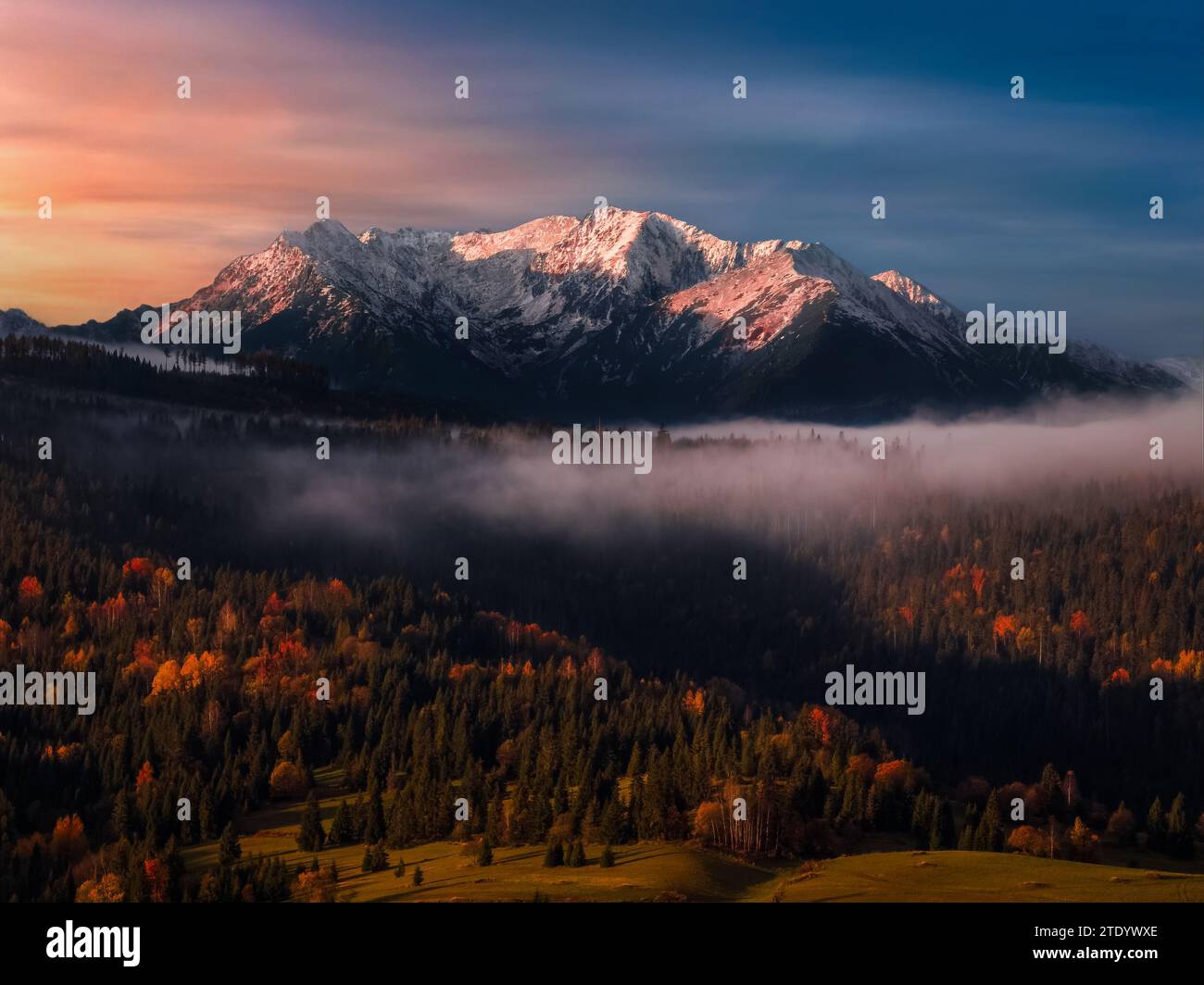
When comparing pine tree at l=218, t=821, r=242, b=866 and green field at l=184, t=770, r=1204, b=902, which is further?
pine tree at l=218, t=821, r=242, b=866

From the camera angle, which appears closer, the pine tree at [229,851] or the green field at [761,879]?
the green field at [761,879]

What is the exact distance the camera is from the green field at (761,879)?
15675 centimetres

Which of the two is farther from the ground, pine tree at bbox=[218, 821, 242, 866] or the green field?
the green field

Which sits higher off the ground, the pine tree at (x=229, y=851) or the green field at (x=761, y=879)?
the green field at (x=761, y=879)

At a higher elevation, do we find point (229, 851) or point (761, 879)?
point (761, 879)

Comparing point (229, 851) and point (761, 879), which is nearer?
point (761, 879)

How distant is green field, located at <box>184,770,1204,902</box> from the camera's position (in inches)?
6171

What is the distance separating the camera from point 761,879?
17238cm
